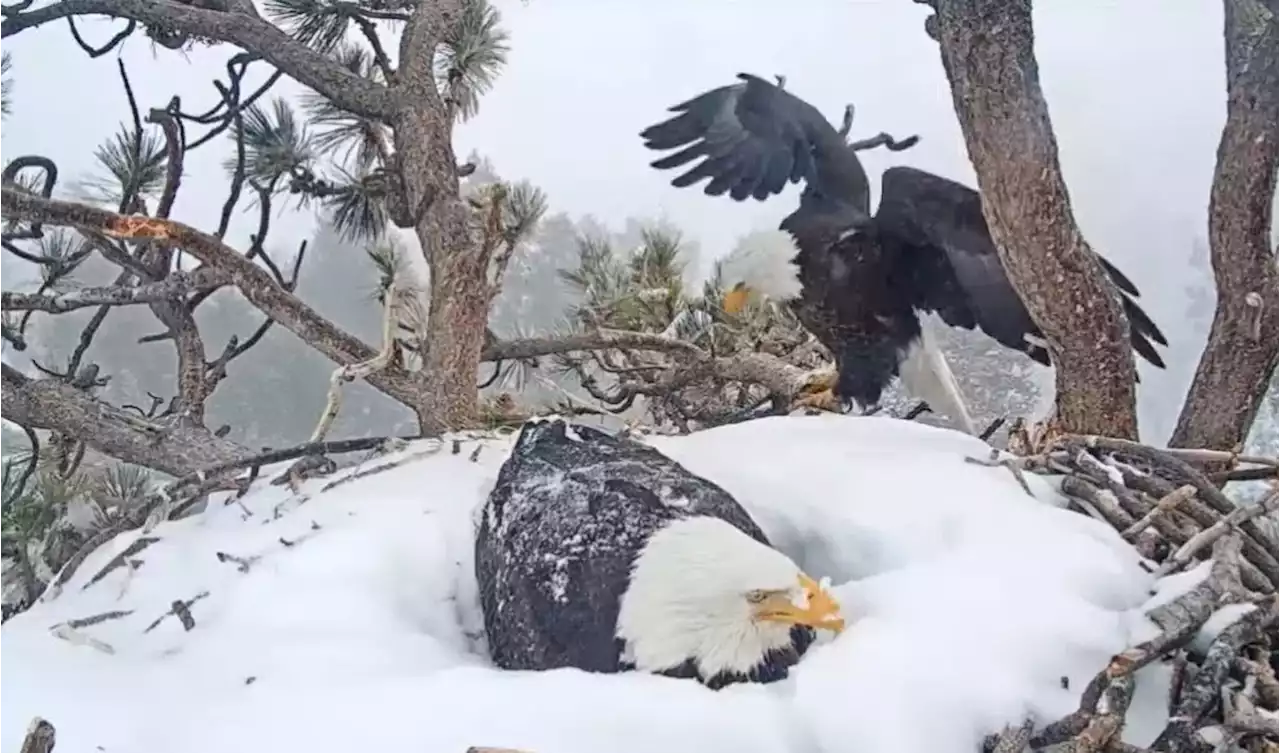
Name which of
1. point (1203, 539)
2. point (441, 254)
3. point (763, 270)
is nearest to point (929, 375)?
point (763, 270)

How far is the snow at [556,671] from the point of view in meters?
0.53

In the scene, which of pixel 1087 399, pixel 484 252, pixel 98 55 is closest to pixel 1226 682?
pixel 1087 399

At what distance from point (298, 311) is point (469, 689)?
2.53 feet

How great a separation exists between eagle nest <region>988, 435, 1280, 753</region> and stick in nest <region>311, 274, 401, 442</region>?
584mm

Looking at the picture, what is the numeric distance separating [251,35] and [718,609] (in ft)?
3.25

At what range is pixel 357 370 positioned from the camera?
3.63ft

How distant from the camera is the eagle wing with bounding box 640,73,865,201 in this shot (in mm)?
1396

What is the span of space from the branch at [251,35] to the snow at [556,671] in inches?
23.5

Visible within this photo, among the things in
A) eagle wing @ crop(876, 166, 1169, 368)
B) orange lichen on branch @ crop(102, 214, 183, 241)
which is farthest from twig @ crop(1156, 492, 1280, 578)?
orange lichen on branch @ crop(102, 214, 183, 241)

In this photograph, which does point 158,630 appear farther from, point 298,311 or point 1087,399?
point 1087,399

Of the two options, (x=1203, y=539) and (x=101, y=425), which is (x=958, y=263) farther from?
(x=101, y=425)

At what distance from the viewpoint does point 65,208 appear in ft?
3.56

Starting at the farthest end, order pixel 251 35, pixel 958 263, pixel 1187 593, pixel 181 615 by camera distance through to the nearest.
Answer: pixel 251 35, pixel 958 263, pixel 181 615, pixel 1187 593

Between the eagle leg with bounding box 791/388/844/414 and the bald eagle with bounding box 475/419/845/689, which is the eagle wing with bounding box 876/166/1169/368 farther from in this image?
the bald eagle with bounding box 475/419/845/689
